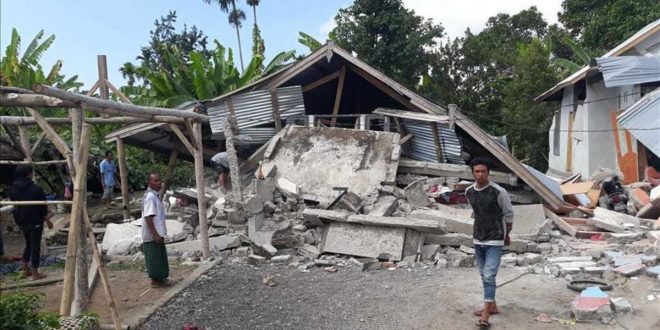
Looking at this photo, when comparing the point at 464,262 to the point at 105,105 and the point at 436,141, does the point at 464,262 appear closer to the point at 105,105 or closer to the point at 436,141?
the point at 436,141

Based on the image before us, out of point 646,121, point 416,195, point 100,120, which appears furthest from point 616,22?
point 100,120

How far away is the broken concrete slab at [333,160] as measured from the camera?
10305 millimetres

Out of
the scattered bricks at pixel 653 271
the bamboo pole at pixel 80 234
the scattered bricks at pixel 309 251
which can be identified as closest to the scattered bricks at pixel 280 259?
the scattered bricks at pixel 309 251

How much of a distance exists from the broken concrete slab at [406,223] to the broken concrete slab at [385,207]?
580mm

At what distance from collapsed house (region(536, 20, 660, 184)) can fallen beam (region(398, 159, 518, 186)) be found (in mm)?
3542

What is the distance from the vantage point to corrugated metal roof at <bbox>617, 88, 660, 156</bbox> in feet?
38.0

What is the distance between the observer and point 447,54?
25.6 meters

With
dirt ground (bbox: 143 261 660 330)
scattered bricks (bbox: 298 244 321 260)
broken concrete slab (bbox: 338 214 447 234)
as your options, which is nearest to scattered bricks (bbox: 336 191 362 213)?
broken concrete slab (bbox: 338 214 447 234)

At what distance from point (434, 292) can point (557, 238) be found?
152 inches

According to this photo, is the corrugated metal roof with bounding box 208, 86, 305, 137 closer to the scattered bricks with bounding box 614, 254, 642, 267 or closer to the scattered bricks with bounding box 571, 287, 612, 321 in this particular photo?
the scattered bricks with bounding box 614, 254, 642, 267

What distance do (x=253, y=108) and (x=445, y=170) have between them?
14.6ft

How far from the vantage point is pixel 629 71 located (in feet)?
42.8

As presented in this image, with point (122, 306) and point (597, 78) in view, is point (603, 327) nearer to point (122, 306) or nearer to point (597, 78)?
point (122, 306)

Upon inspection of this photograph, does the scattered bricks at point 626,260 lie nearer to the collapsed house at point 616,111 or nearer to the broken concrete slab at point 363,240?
the broken concrete slab at point 363,240
